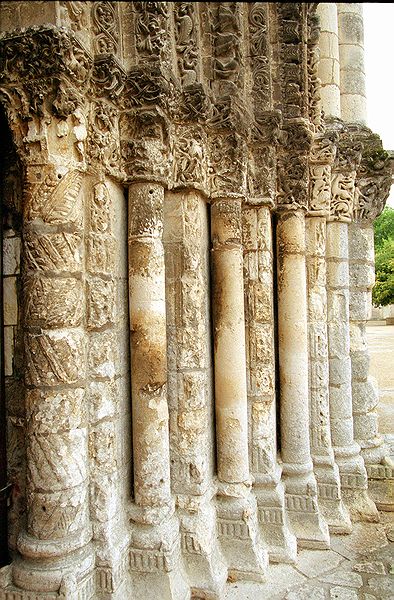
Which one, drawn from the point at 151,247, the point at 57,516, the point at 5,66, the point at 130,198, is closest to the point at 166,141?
the point at 130,198

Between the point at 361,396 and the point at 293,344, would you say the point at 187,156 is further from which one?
the point at 361,396

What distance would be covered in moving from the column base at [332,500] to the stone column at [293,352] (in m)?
0.24

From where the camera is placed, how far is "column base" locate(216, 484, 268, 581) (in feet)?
12.5

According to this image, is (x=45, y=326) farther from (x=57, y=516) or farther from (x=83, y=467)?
(x=57, y=516)

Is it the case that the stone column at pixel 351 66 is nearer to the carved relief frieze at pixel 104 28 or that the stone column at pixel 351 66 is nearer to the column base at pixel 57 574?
the carved relief frieze at pixel 104 28

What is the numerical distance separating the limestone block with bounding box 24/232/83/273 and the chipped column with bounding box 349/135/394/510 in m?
4.06

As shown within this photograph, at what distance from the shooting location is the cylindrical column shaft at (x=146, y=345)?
11.3 ft

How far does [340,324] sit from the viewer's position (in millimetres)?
5488

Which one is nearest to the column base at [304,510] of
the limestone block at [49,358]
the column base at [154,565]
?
the column base at [154,565]

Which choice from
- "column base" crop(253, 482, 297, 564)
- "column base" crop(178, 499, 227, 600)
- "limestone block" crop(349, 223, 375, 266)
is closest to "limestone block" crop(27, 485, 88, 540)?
"column base" crop(178, 499, 227, 600)

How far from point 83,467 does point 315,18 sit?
4.69 m

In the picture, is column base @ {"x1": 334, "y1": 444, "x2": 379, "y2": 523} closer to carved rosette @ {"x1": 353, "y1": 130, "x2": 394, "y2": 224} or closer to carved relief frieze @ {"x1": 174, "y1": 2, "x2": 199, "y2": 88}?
carved rosette @ {"x1": 353, "y1": 130, "x2": 394, "y2": 224}

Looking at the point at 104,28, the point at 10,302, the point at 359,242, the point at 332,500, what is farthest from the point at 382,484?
the point at 104,28

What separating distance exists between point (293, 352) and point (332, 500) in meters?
1.51
